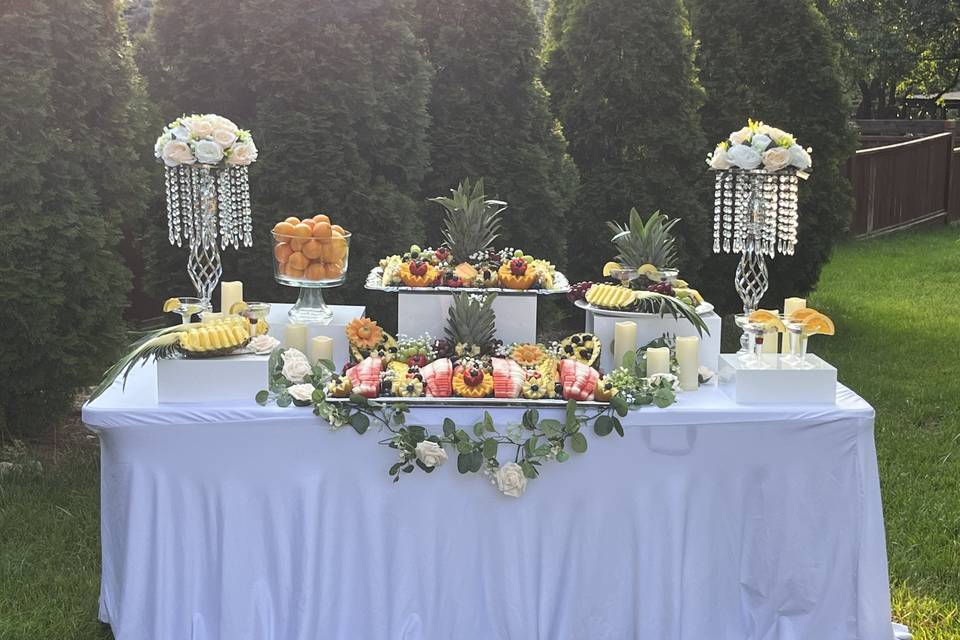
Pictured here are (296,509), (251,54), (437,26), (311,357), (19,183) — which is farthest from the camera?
(437,26)

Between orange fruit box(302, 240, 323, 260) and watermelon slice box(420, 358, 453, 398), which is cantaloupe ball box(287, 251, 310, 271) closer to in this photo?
orange fruit box(302, 240, 323, 260)

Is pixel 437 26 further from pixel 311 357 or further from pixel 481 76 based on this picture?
pixel 311 357

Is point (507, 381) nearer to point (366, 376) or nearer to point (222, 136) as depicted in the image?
point (366, 376)

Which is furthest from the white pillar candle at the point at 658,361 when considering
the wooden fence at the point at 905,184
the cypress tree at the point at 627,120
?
the wooden fence at the point at 905,184

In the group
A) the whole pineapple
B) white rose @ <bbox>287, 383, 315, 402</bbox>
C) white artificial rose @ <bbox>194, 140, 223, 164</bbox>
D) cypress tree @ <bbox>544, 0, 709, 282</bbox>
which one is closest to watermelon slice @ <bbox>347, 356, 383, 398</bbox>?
white rose @ <bbox>287, 383, 315, 402</bbox>

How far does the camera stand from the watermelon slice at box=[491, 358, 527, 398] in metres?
2.99

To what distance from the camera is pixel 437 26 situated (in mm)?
6062

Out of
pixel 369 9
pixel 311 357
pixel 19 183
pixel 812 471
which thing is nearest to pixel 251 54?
pixel 369 9

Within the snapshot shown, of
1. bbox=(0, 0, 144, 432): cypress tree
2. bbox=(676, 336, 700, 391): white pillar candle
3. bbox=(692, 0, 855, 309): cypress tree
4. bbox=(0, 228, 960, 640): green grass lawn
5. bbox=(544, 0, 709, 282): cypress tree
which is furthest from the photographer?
bbox=(692, 0, 855, 309): cypress tree

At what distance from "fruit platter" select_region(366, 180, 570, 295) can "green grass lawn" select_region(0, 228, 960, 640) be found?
1498 millimetres

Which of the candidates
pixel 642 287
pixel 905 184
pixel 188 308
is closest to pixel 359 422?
pixel 188 308

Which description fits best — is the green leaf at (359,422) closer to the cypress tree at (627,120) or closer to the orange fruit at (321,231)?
the orange fruit at (321,231)

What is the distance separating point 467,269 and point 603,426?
32.2 inches

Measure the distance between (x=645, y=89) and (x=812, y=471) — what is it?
424 cm
